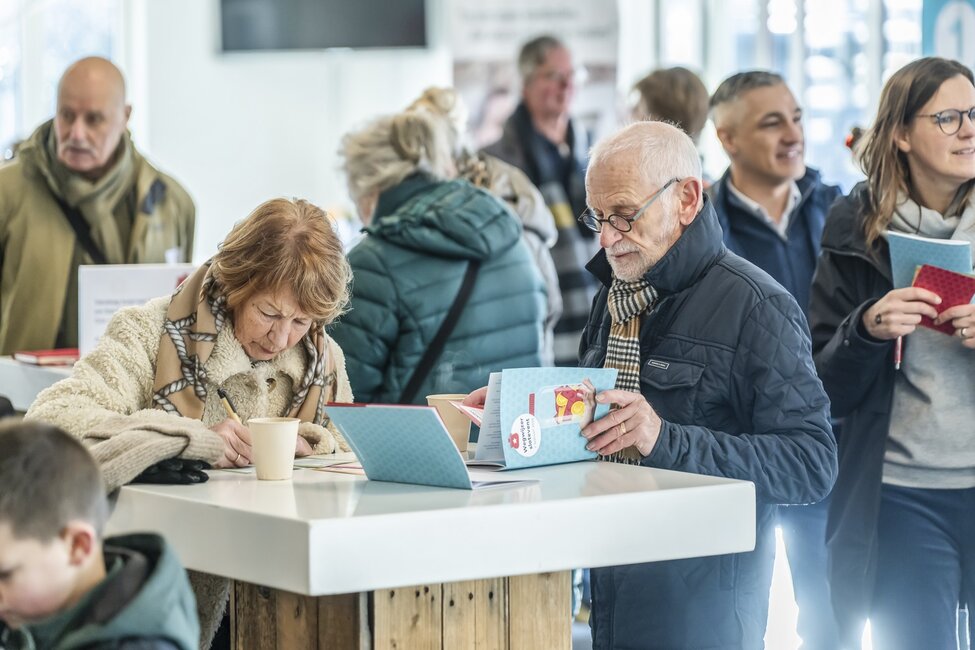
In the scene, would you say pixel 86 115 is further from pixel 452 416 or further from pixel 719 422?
pixel 719 422

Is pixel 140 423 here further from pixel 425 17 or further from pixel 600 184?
pixel 425 17

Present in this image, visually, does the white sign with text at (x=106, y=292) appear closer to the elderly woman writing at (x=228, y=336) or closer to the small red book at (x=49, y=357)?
the small red book at (x=49, y=357)

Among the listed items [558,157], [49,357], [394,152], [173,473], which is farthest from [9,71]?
[173,473]

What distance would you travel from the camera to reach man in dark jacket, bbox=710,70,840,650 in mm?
3797

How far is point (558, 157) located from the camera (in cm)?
539

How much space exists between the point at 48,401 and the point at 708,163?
5826 mm

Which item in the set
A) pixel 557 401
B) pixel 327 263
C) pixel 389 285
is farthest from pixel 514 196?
pixel 557 401

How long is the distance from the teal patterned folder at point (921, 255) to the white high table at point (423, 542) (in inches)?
36.8

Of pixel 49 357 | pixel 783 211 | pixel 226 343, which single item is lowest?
pixel 49 357

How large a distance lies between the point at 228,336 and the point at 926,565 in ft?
4.83

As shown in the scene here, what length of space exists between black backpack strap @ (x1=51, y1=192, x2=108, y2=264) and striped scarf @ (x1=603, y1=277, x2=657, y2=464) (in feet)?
7.09

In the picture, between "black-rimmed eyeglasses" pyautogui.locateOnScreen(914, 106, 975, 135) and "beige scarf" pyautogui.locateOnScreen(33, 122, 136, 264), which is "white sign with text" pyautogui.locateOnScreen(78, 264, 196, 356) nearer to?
"beige scarf" pyautogui.locateOnScreen(33, 122, 136, 264)

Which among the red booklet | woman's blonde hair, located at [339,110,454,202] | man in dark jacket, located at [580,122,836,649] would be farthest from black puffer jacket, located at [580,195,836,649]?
woman's blonde hair, located at [339,110,454,202]

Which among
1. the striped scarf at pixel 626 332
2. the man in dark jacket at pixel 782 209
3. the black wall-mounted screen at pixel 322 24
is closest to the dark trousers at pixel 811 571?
the man in dark jacket at pixel 782 209
